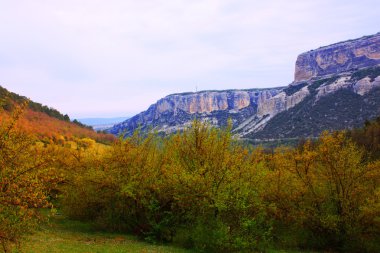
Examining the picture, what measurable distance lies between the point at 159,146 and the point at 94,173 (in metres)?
6.65

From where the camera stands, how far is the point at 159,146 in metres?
32.6

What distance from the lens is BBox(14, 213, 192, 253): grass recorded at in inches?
886

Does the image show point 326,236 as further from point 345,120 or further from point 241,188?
point 345,120

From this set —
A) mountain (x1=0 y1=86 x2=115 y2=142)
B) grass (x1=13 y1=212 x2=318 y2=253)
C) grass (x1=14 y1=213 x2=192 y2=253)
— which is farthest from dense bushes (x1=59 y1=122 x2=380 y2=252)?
mountain (x1=0 y1=86 x2=115 y2=142)

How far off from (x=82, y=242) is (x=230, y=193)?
12613mm

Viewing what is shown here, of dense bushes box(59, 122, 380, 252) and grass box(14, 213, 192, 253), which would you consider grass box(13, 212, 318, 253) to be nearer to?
grass box(14, 213, 192, 253)

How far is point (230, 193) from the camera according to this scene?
79.3ft

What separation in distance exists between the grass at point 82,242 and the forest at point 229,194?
5.71 ft

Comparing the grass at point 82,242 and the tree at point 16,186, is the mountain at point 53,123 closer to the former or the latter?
the grass at point 82,242

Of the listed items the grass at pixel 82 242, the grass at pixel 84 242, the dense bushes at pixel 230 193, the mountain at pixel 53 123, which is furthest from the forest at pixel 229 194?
the mountain at pixel 53 123

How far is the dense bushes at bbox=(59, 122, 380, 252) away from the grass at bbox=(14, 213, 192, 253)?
6.33 feet

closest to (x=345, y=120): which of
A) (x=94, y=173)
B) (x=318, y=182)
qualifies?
(x=318, y=182)

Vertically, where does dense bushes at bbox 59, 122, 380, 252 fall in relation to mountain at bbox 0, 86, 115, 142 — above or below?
below

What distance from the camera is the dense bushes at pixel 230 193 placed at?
968 inches
